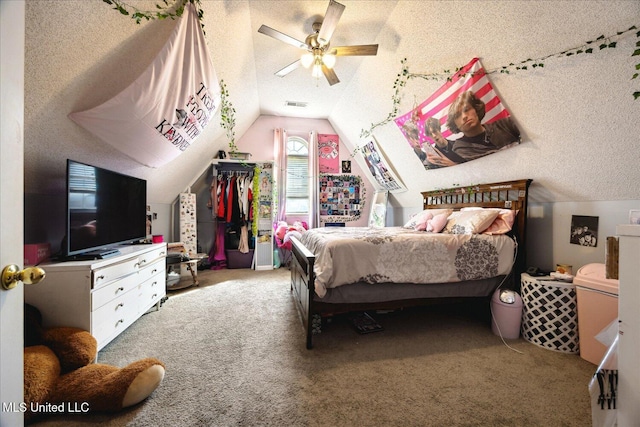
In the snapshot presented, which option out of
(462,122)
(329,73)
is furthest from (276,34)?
(462,122)

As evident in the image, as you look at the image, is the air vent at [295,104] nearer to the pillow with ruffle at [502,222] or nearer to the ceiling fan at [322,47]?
the ceiling fan at [322,47]

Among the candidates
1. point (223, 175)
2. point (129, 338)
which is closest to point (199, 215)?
point (223, 175)

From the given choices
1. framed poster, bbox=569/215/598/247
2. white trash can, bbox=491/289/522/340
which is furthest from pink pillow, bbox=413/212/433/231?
framed poster, bbox=569/215/598/247

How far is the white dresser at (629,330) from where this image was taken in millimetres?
712

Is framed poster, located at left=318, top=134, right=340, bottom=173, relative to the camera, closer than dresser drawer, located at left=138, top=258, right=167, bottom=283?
No

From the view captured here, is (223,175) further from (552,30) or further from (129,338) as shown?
(552,30)

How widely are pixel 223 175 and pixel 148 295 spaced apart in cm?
254

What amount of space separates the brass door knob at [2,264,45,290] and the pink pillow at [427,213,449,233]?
2983 millimetres

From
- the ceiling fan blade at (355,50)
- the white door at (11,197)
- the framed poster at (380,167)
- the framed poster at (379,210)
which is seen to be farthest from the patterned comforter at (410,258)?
the framed poster at (379,210)

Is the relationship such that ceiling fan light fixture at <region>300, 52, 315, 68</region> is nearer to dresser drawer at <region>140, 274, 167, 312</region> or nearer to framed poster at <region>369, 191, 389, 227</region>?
dresser drawer at <region>140, 274, 167, 312</region>

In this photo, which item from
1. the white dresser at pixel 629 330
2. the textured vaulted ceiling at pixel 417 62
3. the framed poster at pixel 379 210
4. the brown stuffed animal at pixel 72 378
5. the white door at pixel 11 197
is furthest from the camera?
the framed poster at pixel 379 210

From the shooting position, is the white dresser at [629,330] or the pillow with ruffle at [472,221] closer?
the white dresser at [629,330]

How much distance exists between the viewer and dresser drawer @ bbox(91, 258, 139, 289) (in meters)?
1.57

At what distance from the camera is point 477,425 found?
1178mm
